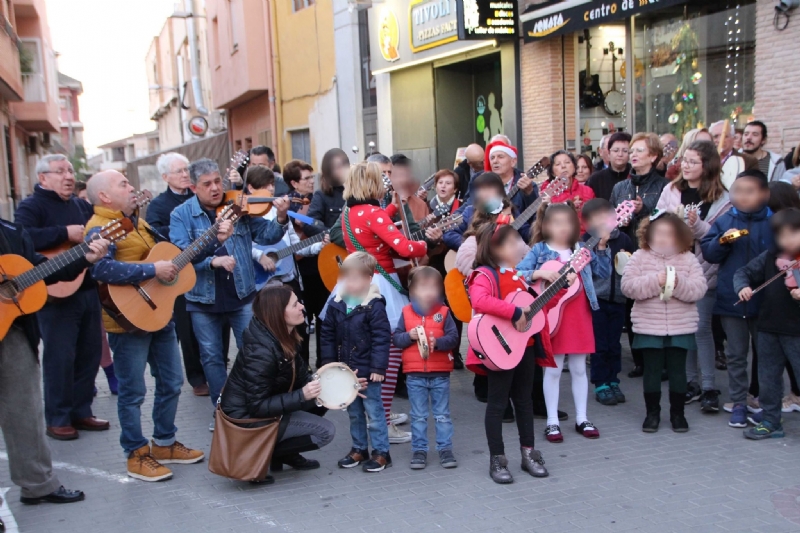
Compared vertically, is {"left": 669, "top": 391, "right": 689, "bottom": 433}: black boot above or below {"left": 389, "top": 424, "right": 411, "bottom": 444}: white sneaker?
above

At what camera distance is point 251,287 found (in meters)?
5.85

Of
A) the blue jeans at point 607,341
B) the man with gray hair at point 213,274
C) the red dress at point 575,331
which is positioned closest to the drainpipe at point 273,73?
the man with gray hair at point 213,274

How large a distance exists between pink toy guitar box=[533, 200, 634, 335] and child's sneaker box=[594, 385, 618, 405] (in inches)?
40.9

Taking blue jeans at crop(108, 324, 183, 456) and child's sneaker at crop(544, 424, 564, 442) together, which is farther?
→ child's sneaker at crop(544, 424, 564, 442)

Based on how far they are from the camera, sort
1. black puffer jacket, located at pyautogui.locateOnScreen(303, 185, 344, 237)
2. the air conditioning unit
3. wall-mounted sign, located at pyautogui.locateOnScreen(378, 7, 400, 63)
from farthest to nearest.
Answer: the air conditioning unit < wall-mounted sign, located at pyautogui.locateOnScreen(378, 7, 400, 63) < black puffer jacket, located at pyautogui.locateOnScreen(303, 185, 344, 237)

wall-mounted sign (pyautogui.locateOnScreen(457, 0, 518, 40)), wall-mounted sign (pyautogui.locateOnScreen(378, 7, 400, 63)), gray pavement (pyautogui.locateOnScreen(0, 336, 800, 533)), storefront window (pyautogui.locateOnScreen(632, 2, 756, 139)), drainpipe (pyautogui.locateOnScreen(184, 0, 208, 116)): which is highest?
drainpipe (pyautogui.locateOnScreen(184, 0, 208, 116))

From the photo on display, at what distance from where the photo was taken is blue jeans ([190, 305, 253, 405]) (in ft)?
18.9

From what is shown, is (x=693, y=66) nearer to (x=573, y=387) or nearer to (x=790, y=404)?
(x=790, y=404)

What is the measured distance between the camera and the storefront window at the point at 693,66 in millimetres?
11430

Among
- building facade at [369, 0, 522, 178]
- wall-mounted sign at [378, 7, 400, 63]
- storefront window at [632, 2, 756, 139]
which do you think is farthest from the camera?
wall-mounted sign at [378, 7, 400, 63]

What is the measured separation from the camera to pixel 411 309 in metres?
5.42

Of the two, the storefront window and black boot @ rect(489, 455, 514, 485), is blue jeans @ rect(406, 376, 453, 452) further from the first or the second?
the storefront window

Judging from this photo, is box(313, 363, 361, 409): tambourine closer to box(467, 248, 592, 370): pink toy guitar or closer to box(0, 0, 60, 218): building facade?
box(467, 248, 592, 370): pink toy guitar

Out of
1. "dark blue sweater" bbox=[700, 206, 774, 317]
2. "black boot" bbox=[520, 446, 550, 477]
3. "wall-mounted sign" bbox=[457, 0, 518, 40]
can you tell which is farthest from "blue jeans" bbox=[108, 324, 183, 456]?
"wall-mounted sign" bbox=[457, 0, 518, 40]
